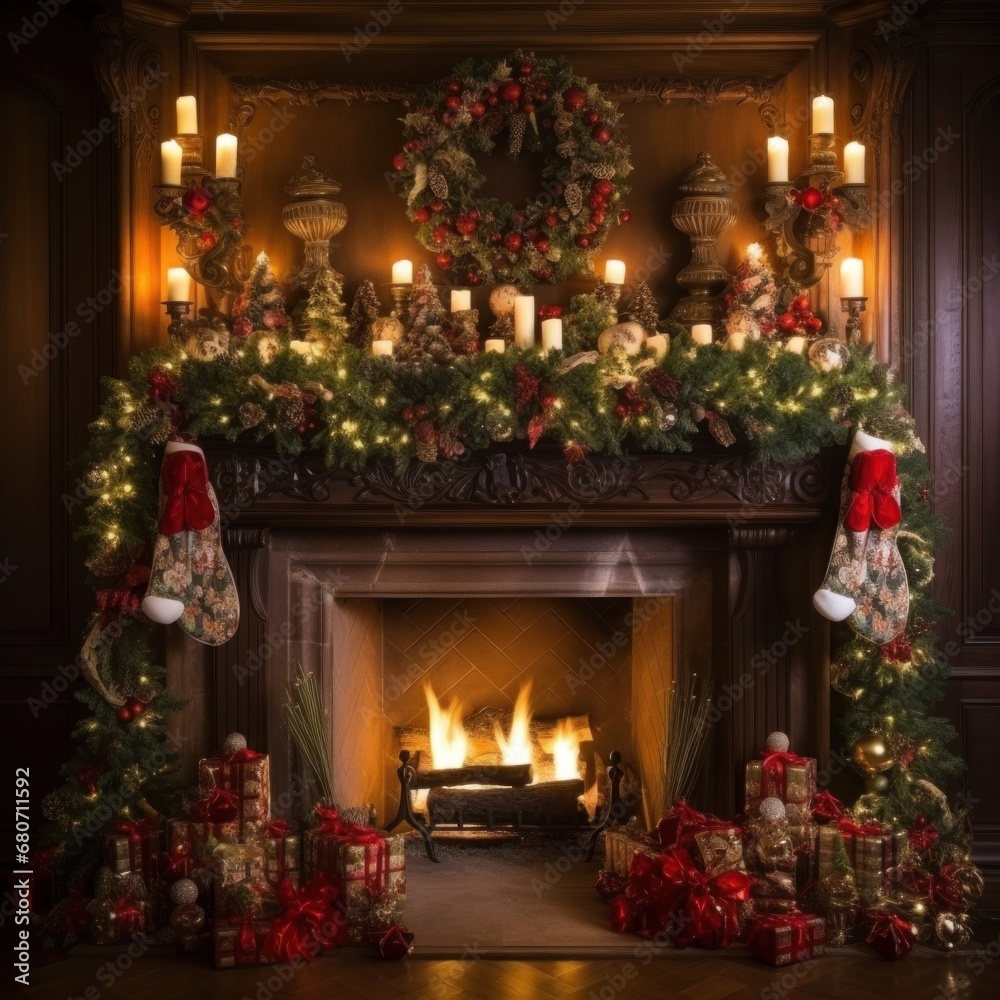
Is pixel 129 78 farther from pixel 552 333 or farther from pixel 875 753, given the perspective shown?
pixel 875 753

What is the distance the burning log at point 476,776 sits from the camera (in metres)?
4.57

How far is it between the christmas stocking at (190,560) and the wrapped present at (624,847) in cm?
150

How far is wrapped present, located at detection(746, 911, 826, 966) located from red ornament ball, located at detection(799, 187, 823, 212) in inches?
91.7

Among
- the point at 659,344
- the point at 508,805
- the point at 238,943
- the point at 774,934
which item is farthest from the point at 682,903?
the point at 659,344

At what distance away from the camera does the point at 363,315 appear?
4.21 m

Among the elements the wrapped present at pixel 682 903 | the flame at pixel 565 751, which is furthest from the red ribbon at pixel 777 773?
the flame at pixel 565 751

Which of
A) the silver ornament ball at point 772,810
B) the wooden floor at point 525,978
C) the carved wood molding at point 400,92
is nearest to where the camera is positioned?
the wooden floor at point 525,978

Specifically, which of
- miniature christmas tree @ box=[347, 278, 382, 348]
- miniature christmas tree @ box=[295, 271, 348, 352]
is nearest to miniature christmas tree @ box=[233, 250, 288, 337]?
miniature christmas tree @ box=[295, 271, 348, 352]

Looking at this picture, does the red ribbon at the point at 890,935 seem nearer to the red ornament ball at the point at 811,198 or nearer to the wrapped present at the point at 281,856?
the wrapped present at the point at 281,856

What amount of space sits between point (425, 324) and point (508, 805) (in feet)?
6.12

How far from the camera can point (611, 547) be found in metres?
4.17

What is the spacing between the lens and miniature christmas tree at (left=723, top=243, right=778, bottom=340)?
4.06 m

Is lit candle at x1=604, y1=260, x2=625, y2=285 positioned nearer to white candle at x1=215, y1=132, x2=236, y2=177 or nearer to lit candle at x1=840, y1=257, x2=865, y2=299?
lit candle at x1=840, y1=257, x2=865, y2=299

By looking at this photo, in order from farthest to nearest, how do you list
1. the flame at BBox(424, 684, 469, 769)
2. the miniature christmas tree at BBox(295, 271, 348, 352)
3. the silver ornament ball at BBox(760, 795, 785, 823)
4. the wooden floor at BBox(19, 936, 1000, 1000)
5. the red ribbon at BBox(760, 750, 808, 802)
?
1. the flame at BBox(424, 684, 469, 769)
2. the miniature christmas tree at BBox(295, 271, 348, 352)
3. the red ribbon at BBox(760, 750, 808, 802)
4. the silver ornament ball at BBox(760, 795, 785, 823)
5. the wooden floor at BBox(19, 936, 1000, 1000)
